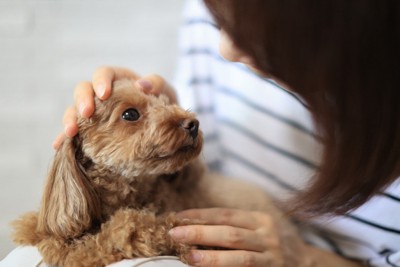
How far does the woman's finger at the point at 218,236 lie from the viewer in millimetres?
853

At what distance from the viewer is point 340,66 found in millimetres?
603

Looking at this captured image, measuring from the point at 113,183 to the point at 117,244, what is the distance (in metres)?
0.14

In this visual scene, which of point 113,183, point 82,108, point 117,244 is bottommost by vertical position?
point 117,244

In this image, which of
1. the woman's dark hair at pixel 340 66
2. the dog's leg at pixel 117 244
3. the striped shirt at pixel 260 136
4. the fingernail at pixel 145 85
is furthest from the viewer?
the striped shirt at pixel 260 136

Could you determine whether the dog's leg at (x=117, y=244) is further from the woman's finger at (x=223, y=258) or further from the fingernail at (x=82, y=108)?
the fingernail at (x=82, y=108)

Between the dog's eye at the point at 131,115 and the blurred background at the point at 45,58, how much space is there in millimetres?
750

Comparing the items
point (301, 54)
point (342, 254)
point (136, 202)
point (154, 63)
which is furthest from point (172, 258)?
point (154, 63)

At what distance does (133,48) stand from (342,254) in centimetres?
105

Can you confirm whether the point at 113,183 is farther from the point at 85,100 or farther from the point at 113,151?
the point at 85,100

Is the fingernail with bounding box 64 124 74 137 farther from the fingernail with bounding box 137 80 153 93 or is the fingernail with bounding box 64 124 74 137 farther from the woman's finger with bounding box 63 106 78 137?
the fingernail with bounding box 137 80 153 93

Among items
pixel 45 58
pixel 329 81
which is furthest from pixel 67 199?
pixel 45 58

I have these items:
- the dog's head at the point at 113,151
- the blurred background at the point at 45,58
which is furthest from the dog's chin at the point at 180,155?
the blurred background at the point at 45,58

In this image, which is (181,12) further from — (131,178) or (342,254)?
(342,254)

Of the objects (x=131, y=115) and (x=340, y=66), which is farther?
(x=131, y=115)
